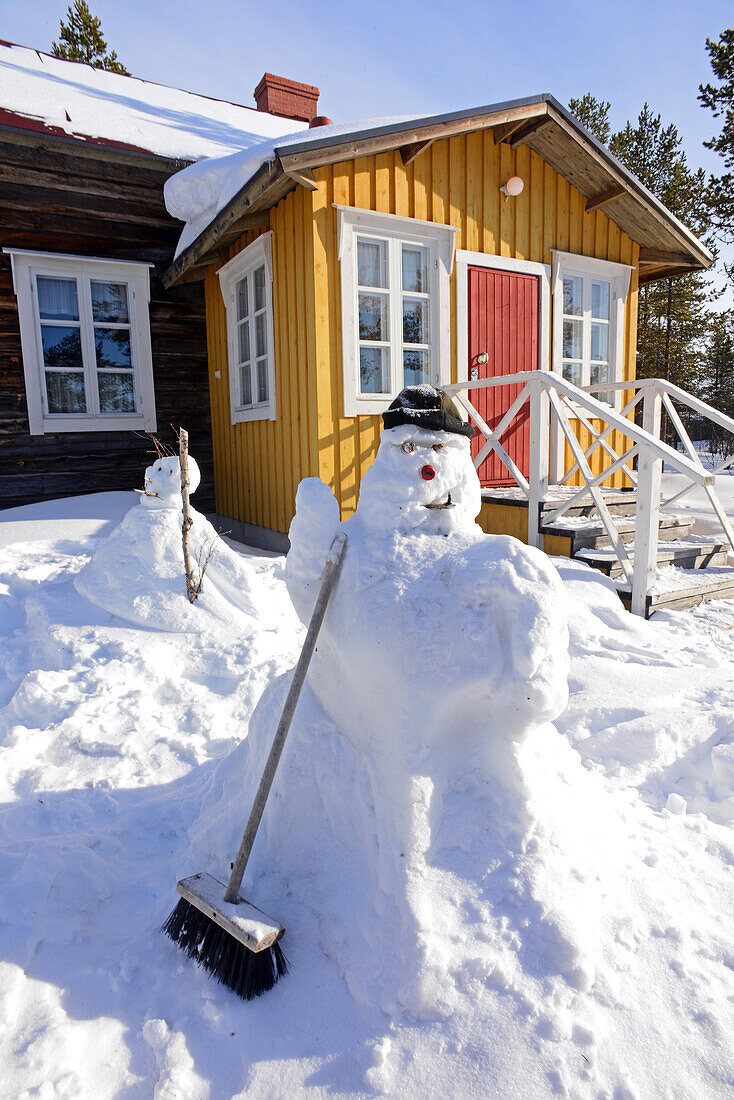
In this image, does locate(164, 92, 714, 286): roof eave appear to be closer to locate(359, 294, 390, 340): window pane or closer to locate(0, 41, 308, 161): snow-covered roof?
locate(359, 294, 390, 340): window pane

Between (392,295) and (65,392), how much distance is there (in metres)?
4.10

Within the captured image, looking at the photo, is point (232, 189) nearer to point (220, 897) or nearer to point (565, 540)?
point (565, 540)

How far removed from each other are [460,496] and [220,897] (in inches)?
50.5

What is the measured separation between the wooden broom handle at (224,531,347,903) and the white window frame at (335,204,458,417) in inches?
169

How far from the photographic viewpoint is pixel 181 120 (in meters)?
8.72

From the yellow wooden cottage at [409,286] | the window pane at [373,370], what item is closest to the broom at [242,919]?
the yellow wooden cottage at [409,286]

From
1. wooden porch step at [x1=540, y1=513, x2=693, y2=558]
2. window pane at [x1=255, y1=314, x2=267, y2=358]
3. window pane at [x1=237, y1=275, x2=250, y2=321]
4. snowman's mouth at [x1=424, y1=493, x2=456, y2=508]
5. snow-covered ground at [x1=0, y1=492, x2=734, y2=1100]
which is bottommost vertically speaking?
snow-covered ground at [x1=0, y1=492, x2=734, y2=1100]

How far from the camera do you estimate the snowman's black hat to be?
1.76m

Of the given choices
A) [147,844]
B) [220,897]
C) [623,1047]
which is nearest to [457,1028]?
[623,1047]

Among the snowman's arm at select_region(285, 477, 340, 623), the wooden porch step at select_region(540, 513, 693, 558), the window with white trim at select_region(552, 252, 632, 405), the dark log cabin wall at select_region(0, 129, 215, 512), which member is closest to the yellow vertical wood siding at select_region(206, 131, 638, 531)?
the window with white trim at select_region(552, 252, 632, 405)

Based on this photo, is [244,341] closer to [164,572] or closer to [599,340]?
[164,572]

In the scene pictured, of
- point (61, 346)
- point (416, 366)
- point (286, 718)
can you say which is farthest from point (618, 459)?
point (61, 346)

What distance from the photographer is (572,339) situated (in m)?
7.73

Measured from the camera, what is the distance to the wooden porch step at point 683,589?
15.4ft
